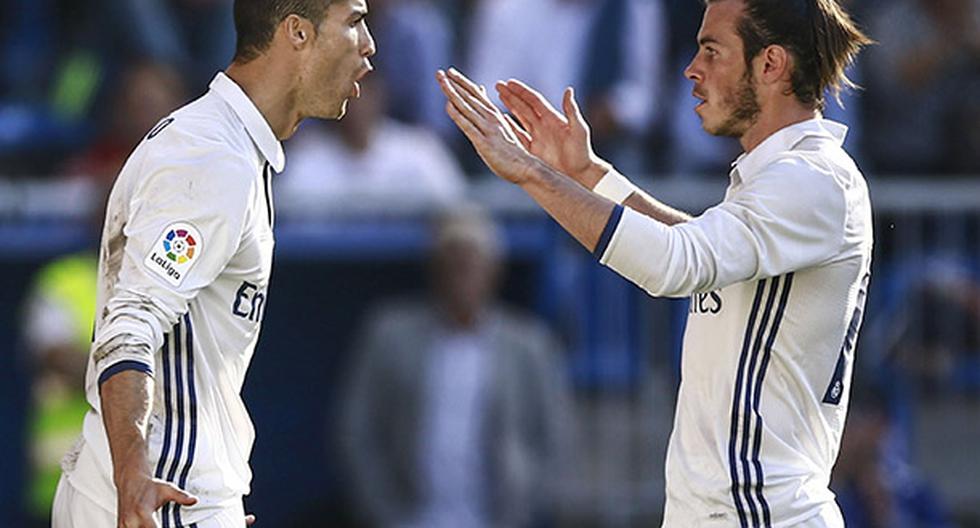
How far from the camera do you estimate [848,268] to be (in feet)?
18.3

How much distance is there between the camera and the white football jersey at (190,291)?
17.0ft

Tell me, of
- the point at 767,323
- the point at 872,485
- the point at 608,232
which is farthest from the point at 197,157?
the point at 872,485

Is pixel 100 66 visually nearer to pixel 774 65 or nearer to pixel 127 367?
→ pixel 774 65

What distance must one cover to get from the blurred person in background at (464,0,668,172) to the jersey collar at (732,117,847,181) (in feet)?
14.9

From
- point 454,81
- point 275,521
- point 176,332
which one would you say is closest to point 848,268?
point 454,81

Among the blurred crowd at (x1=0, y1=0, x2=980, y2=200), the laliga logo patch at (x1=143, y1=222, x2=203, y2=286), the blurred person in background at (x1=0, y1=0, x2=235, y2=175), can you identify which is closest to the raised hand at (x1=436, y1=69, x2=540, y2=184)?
the laliga logo patch at (x1=143, y1=222, x2=203, y2=286)

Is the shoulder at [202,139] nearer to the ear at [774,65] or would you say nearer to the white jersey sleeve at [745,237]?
the white jersey sleeve at [745,237]

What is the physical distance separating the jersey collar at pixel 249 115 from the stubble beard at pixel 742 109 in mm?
1206

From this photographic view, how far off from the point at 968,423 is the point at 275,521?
11.0 ft

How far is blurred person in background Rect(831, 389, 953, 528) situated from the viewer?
9195 mm

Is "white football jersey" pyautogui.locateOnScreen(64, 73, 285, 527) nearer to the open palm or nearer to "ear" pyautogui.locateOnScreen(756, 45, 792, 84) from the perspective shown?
the open palm

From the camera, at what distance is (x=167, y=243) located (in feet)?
17.0

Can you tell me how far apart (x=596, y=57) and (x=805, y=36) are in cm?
482

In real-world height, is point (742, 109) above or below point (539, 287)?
above
